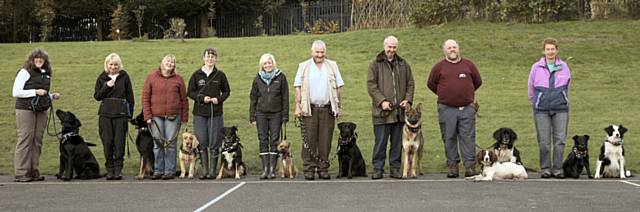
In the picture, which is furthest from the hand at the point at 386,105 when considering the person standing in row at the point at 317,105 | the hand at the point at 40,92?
the hand at the point at 40,92

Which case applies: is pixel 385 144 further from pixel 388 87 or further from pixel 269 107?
Answer: pixel 269 107

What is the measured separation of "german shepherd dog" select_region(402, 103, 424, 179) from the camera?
10.4 m

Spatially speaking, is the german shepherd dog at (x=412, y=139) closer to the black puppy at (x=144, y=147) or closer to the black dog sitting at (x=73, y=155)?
the black puppy at (x=144, y=147)

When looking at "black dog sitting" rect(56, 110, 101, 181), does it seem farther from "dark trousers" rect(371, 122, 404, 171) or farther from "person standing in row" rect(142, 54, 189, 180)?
"dark trousers" rect(371, 122, 404, 171)

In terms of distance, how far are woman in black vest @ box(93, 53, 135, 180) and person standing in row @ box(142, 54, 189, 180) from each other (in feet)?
0.89

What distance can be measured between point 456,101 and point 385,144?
3.48 ft

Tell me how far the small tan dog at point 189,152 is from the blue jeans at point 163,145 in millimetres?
128

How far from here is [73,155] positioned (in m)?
10.8

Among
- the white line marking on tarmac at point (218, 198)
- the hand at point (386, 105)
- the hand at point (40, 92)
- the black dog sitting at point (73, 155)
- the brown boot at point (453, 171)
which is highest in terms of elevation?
the hand at point (40, 92)

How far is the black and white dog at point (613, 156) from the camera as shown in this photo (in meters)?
10.3

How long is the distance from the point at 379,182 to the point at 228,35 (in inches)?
1056

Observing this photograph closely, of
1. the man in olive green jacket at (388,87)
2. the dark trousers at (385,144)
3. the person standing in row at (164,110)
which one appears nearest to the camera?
the man in olive green jacket at (388,87)

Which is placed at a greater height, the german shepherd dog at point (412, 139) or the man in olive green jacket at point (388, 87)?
the man in olive green jacket at point (388, 87)

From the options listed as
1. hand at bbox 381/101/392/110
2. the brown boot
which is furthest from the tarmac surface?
hand at bbox 381/101/392/110
